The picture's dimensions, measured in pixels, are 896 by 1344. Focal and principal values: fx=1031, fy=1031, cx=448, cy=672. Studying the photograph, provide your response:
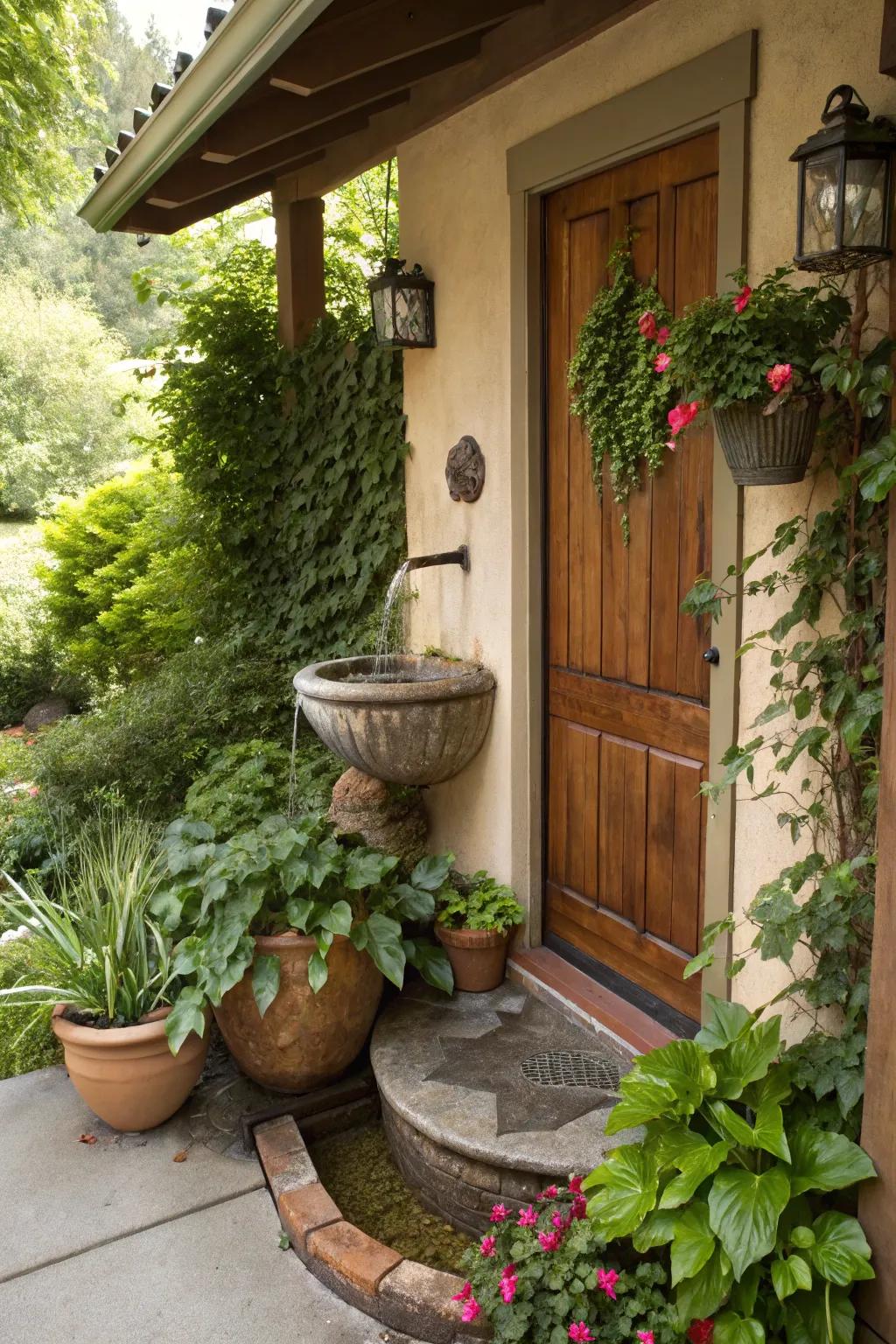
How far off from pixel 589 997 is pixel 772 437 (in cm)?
185

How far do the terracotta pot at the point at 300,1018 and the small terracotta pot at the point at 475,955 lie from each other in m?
0.35

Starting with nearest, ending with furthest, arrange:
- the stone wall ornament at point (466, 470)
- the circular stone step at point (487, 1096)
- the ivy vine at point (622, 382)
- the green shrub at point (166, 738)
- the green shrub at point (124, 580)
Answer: the circular stone step at point (487, 1096) < the ivy vine at point (622, 382) < the stone wall ornament at point (466, 470) < the green shrub at point (166, 738) < the green shrub at point (124, 580)

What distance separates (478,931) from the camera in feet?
11.1

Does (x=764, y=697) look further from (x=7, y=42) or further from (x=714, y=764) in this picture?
(x=7, y=42)

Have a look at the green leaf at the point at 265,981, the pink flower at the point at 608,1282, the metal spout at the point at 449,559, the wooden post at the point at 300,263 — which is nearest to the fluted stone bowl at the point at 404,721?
the metal spout at the point at 449,559

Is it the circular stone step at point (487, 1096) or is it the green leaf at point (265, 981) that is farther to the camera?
the green leaf at point (265, 981)

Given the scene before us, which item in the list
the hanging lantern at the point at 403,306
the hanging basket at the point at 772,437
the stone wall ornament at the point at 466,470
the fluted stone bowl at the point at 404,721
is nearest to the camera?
the hanging basket at the point at 772,437

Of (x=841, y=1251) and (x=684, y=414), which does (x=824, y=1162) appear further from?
(x=684, y=414)

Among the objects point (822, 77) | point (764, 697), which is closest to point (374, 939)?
point (764, 697)

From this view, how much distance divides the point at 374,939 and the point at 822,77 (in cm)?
243

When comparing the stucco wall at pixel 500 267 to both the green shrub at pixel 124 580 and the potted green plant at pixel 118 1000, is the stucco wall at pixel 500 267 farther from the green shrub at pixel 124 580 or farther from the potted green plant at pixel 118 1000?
the green shrub at pixel 124 580

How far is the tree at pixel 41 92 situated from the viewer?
6.27 metres

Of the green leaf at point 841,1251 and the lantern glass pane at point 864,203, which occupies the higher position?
the lantern glass pane at point 864,203

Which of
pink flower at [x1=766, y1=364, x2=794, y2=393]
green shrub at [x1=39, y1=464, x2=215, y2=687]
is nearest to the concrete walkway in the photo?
pink flower at [x1=766, y1=364, x2=794, y2=393]
